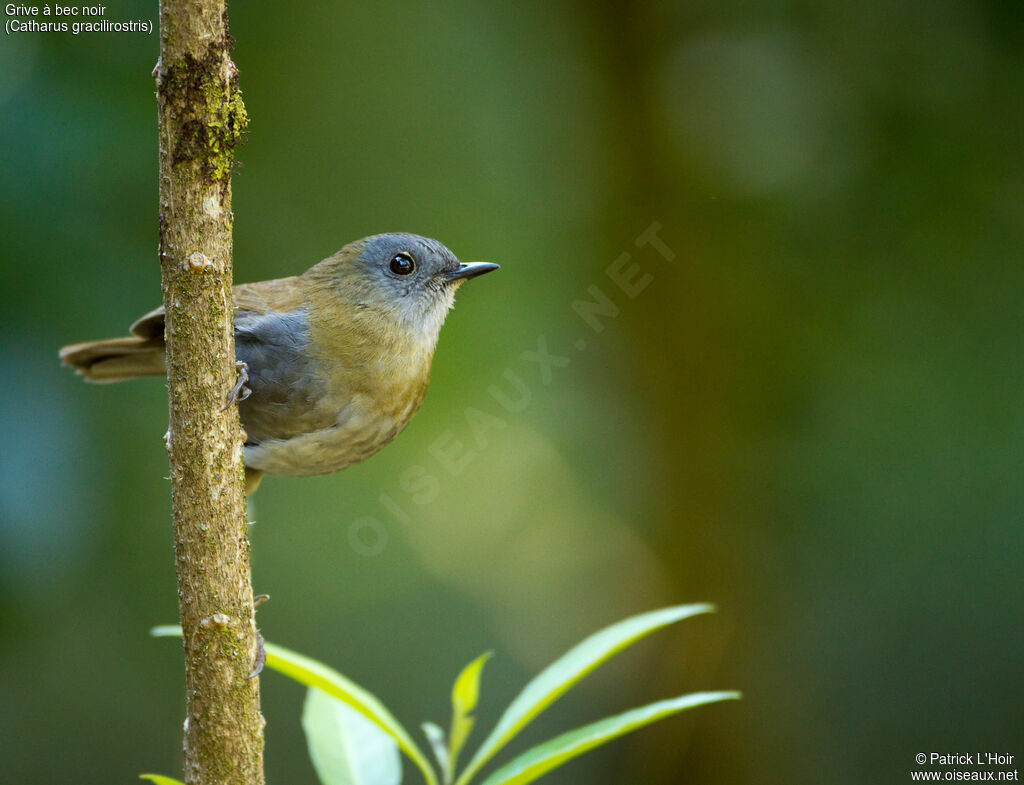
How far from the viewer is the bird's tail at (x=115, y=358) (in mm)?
3457

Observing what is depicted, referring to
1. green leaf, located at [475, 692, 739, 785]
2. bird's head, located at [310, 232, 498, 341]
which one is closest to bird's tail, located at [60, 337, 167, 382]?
bird's head, located at [310, 232, 498, 341]

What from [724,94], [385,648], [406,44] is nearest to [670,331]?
[724,94]

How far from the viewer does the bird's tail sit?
3457 mm

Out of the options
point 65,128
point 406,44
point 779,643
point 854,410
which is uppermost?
point 406,44

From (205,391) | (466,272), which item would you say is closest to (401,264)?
(466,272)

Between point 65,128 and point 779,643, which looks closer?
point 65,128

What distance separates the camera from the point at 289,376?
3.05m

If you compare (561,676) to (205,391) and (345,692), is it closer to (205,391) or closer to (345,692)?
(345,692)

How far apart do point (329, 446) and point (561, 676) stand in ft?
4.07

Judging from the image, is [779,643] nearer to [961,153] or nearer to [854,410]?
[854,410]

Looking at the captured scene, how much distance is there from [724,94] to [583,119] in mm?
763

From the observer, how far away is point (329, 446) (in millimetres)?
3049

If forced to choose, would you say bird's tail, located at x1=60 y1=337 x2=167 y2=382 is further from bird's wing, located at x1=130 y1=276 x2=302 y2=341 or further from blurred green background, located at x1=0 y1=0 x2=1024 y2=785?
blurred green background, located at x1=0 y1=0 x2=1024 y2=785

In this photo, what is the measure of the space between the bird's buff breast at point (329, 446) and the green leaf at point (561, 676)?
115 cm
